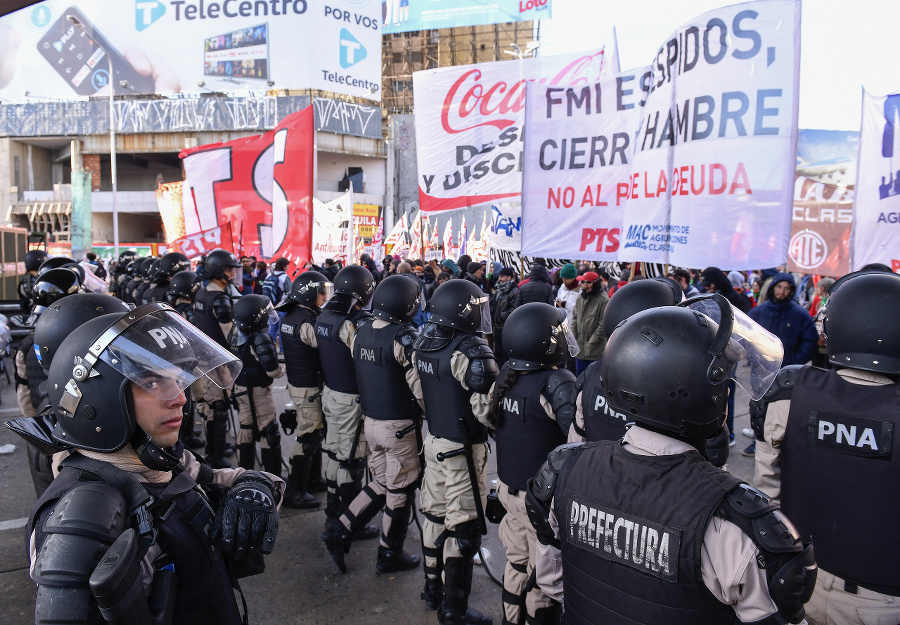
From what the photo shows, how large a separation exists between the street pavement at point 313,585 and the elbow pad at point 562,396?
1552 millimetres

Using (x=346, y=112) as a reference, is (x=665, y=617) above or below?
below

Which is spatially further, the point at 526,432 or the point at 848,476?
the point at 526,432

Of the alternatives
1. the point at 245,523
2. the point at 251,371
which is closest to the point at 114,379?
the point at 245,523

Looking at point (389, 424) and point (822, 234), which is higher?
point (822, 234)

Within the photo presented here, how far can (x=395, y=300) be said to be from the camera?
4512 mm

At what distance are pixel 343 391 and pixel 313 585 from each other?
5.21ft

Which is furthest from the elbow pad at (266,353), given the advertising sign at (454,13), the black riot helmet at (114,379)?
the advertising sign at (454,13)

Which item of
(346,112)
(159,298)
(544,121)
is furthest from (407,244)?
(346,112)

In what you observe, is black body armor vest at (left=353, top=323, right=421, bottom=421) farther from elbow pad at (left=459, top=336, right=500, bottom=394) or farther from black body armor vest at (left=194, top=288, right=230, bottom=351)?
black body armor vest at (left=194, top=288, right=230, bottom=351)

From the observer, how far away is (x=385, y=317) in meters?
4.58

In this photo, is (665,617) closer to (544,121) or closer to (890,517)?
(890,517)

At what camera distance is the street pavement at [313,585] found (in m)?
3.80

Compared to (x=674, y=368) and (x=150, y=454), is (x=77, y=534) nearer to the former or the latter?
(x=150, y=454)

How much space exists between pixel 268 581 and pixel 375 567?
76 centimetres
